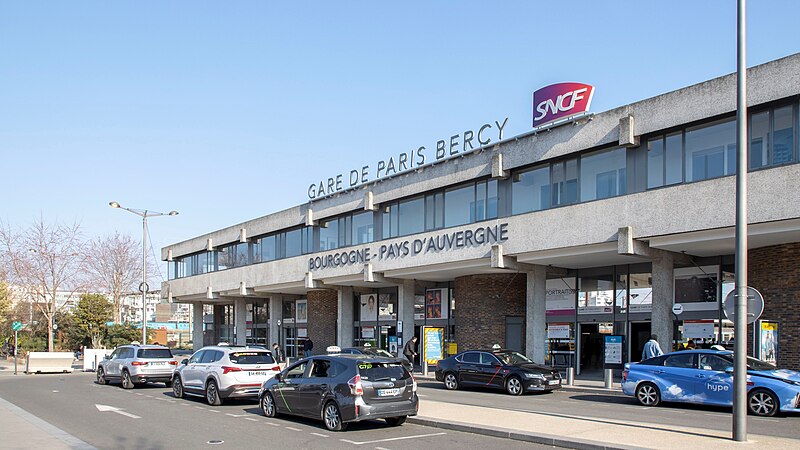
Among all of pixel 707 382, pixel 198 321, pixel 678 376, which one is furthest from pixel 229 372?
pixel 198 321

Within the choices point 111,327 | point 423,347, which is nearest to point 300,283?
point 423,347

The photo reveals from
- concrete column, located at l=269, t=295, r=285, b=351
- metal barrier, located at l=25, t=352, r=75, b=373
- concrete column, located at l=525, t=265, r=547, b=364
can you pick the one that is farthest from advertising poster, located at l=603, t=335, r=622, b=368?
concrete column, located at l=269, t=295, r=285, b=351

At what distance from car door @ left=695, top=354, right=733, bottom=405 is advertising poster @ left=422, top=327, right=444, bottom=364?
17.0m

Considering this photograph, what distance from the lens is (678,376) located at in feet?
61.1

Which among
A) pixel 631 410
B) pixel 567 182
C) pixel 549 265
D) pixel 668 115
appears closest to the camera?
pixel 631 410

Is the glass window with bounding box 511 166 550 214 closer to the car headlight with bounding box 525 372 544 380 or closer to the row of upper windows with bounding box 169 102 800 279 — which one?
the row of upper windows with bounding box 169 102 800 279

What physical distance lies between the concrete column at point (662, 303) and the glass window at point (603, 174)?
9.29 feet

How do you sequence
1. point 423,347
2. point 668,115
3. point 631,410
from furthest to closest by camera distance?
point 423,347, point 668,115, point 631,410

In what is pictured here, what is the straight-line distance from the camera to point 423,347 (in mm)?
34125

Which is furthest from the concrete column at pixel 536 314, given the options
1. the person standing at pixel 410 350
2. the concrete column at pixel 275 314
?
the concrete column at pixel 275 314

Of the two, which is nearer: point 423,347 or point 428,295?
point 423,347

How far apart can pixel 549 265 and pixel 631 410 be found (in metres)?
13.5

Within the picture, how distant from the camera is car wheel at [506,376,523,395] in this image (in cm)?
2347

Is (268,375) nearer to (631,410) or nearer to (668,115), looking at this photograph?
(631,410)
